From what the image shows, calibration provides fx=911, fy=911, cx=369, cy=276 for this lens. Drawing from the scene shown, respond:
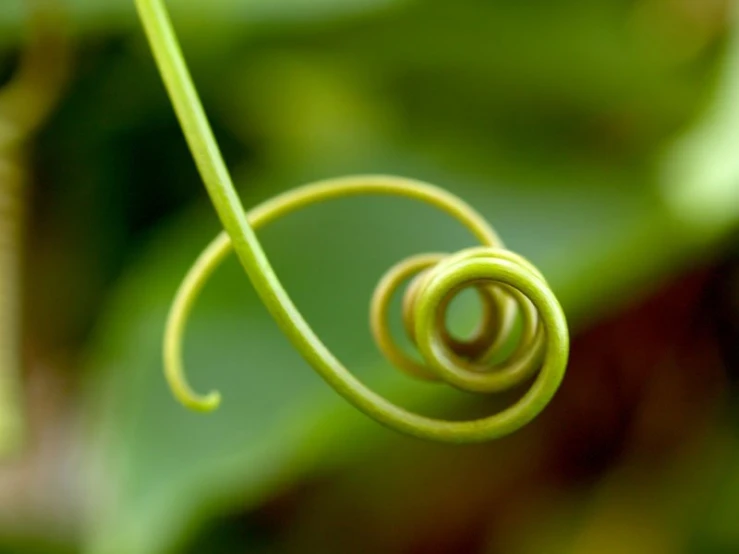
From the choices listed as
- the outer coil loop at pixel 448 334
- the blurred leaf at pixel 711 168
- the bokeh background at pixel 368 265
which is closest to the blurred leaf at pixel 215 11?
the bokeh background at pixel 368 265

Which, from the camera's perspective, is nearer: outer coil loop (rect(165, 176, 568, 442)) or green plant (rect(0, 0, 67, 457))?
outer coil loop (rect(165, 176, 568, 442))

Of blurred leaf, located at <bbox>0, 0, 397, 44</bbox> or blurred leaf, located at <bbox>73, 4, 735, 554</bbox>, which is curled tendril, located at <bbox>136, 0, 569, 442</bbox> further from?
blurred leaf, located at <bbox>0, 0, 397, 44</bbox>

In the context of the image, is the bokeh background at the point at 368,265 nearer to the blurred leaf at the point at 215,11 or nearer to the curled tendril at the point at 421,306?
the blurred leaf at the point at 215,11

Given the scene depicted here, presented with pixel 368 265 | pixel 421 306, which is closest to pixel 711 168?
pixel 368 265

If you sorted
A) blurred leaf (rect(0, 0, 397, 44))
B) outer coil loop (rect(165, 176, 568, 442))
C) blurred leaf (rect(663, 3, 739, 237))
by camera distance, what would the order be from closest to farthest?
outer coil loop (rect(165, 176, 568, 442))
blurred leaf (rect(663, 3, 739, 237))
blurred leaf (rect(0, 0, 397, 44))

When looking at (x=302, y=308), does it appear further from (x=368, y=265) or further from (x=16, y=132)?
(x=16, y=132)

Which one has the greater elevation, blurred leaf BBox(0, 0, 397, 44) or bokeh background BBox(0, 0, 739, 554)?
blurred leaf BBox(0, 0, 397, 44)

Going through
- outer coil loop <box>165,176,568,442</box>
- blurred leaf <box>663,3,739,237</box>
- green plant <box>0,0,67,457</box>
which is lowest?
outer coil loop <box>165,176,568,442</box>

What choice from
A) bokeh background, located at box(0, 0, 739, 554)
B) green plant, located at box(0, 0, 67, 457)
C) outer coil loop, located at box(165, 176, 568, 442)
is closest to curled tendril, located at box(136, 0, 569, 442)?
outer coil loop, located at box(165, 176, 568, 442)
